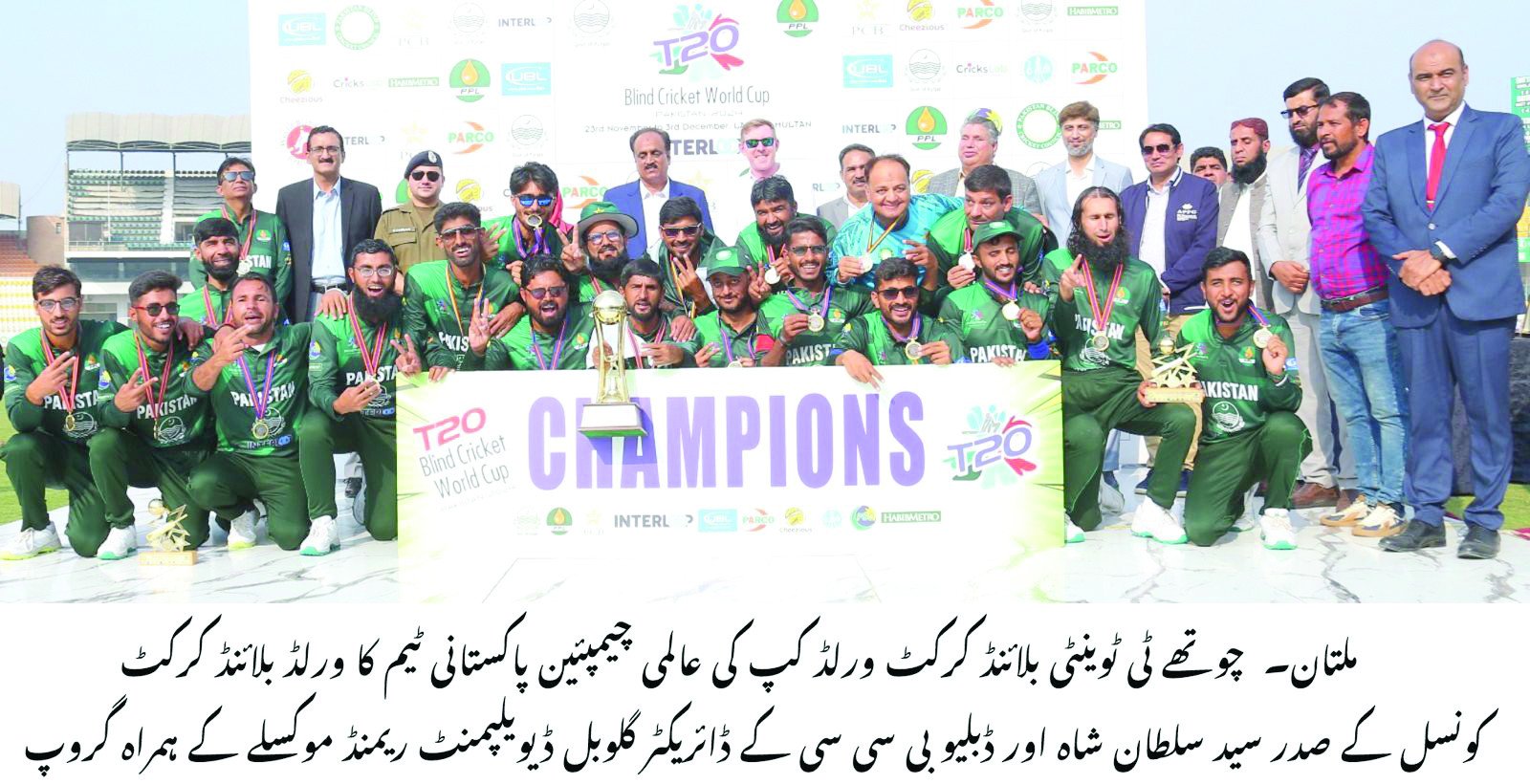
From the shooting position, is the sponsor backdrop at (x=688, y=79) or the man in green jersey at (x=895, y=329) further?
the sponsor backdrop at (x=688, y=79)

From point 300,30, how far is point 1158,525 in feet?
24.3

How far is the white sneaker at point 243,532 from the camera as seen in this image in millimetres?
6426

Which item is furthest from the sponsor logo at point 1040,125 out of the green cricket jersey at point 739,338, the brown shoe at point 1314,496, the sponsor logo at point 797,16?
the green cricket jersey at point 739,338

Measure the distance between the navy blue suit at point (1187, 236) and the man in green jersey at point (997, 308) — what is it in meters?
1.48

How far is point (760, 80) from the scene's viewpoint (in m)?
9.52

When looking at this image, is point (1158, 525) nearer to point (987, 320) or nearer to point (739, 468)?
point (987, 320)

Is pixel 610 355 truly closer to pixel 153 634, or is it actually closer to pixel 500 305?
pixel 500 305

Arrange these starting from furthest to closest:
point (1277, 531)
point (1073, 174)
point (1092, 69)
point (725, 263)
Answer: point (1092, 69) → point (1073, 174) → point (725, 263) → point (1277, 531)

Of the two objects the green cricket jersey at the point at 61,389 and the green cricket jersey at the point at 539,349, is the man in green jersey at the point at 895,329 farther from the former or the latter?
the green cricket jersey at the point at 61,389

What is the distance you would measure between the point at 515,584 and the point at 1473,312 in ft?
14.6

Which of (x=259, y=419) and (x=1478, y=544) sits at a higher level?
(x=259, y=419)

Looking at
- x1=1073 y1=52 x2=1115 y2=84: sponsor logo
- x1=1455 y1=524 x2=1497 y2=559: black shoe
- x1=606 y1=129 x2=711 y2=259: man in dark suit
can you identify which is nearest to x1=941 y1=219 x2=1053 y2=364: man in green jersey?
x1=1455 y1=524 x2=1497 y2=559: black shoe

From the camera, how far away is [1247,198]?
7.50 metres

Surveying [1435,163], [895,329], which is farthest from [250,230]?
[1435,163]
